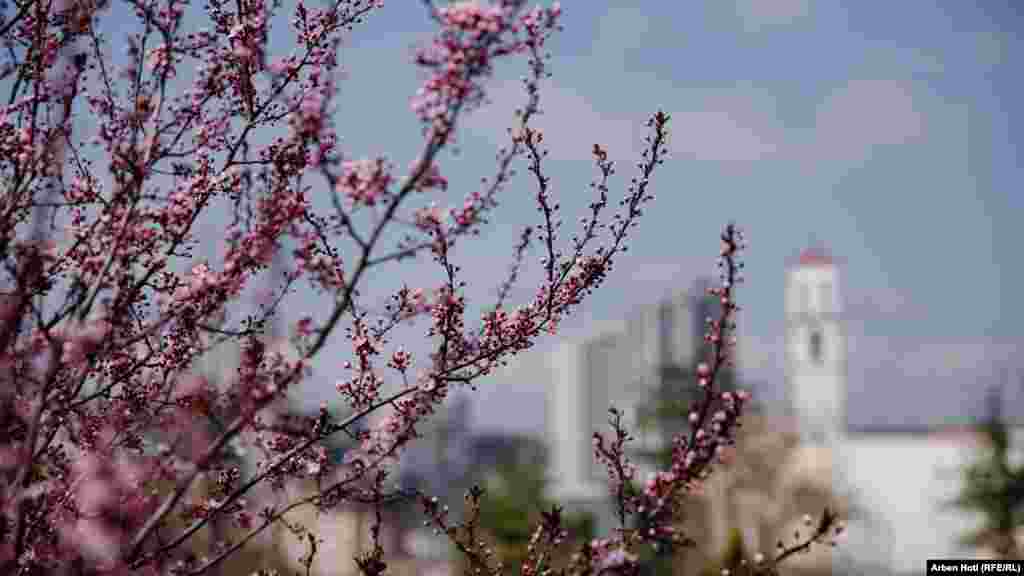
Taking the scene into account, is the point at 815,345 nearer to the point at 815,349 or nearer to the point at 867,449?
the point at 815,349

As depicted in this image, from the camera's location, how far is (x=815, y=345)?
2061 inches

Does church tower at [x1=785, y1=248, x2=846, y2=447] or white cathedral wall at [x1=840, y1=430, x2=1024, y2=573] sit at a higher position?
church tower at [x1=785, y1=248, x2=846, y2=447]

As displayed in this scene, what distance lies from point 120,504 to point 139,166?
902 mm

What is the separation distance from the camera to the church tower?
170 ft

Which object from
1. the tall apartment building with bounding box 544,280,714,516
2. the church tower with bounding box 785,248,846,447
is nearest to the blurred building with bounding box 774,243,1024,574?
the church tower with bounding box 785,248,846,447

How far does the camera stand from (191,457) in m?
2.17

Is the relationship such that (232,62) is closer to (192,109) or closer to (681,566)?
(192,109)

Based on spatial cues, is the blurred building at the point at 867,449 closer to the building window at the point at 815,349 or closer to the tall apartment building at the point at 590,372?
the building window at the point at 815,349

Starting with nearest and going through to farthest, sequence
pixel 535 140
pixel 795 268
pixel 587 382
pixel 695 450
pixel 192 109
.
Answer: pixel 695 450 → pixel 535 140 → pixel 192 109 → pixel 795 268 → pixel 587 382

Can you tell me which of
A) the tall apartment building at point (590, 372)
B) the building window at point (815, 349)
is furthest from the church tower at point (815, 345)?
the tall apartment building at point (590, 372)

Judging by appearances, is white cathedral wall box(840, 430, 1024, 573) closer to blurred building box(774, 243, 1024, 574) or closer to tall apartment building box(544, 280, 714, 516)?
blurred building box(774, 243, 1024, 574)

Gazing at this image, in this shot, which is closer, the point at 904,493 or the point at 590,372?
the point at 904,493

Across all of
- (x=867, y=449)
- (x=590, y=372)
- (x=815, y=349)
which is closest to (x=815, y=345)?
(x=815, y=349)

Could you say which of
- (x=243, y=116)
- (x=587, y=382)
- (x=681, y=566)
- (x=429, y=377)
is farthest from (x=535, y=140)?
(x=587, y=382)
